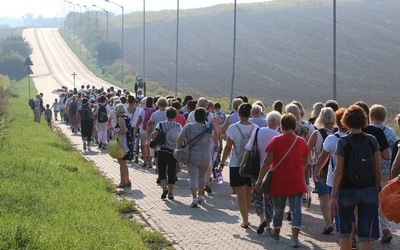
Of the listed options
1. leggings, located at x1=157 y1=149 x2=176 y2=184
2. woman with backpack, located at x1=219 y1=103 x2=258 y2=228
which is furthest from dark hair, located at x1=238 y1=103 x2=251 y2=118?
leggings, located at x1=157 y1=149 x2=176 y2=184

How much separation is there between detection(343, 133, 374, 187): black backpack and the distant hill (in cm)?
3853

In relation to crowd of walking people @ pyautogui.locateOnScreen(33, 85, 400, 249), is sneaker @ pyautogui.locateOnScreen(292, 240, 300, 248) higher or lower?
lower

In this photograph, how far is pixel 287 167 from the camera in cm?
1047

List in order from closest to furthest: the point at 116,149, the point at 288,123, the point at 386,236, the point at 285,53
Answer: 1. the point at 288,123
2. the point at 386,236
3. the point at 116,149
4. the point at 285,53

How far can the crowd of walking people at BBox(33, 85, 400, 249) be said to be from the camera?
8680mm

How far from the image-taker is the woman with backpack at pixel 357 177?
8.60m

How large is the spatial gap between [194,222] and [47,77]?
8814 centimetres

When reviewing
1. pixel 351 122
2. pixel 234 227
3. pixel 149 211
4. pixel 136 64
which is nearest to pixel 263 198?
pixel 234 227

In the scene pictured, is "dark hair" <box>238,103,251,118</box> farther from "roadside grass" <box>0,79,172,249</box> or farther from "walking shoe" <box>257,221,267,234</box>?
"roadside grass" <box>0,79,172,249</box>

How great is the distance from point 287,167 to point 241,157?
70.9 inches

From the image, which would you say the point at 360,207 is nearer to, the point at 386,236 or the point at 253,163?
the point at 386,236

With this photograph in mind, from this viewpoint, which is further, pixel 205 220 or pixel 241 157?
pixel 205 220

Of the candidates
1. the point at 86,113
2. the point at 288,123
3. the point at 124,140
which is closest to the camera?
the point at 288,123

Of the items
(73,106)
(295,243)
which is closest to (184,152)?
(295,243)
